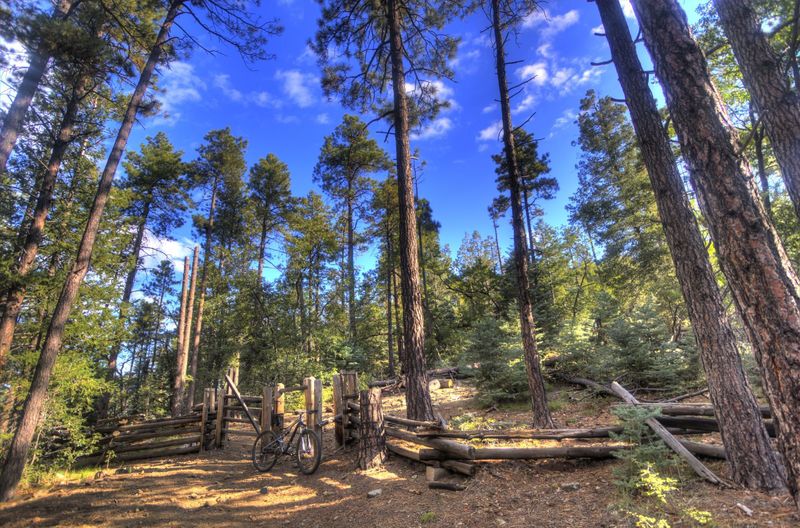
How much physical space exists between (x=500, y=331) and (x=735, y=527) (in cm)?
922

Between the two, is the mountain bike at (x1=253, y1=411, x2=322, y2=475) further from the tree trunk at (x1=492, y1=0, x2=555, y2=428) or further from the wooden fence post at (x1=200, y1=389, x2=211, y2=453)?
the tree trunk at (x1=492, y1=0, x2=555, y2=428)

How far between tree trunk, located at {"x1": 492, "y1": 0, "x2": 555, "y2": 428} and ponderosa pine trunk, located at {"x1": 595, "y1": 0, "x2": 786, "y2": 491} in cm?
359

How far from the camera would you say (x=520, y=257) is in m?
8.06

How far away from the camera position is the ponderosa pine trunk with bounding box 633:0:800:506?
2.47m

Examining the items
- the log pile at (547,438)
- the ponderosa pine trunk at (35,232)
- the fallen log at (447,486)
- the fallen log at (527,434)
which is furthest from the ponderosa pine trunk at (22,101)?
the fallen log at (447,486)

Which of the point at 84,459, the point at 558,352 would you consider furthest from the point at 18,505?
the point at 558,352

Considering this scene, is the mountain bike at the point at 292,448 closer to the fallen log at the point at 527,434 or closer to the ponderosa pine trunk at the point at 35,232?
the fallen log at the point at 527,434

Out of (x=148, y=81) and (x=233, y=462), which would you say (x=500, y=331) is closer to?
(x=233, y=462)

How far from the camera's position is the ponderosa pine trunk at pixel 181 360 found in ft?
50.2

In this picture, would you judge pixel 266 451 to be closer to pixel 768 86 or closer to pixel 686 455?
pixel 686 455

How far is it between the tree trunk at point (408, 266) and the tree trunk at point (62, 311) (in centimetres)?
630

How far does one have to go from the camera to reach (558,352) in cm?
1253

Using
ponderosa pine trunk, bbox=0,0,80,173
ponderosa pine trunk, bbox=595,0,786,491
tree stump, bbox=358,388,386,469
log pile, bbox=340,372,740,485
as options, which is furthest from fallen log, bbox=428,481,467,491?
ponderosa pine trunk, bbox=0,0,80,173

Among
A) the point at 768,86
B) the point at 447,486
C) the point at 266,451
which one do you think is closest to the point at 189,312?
the point at 266,451
